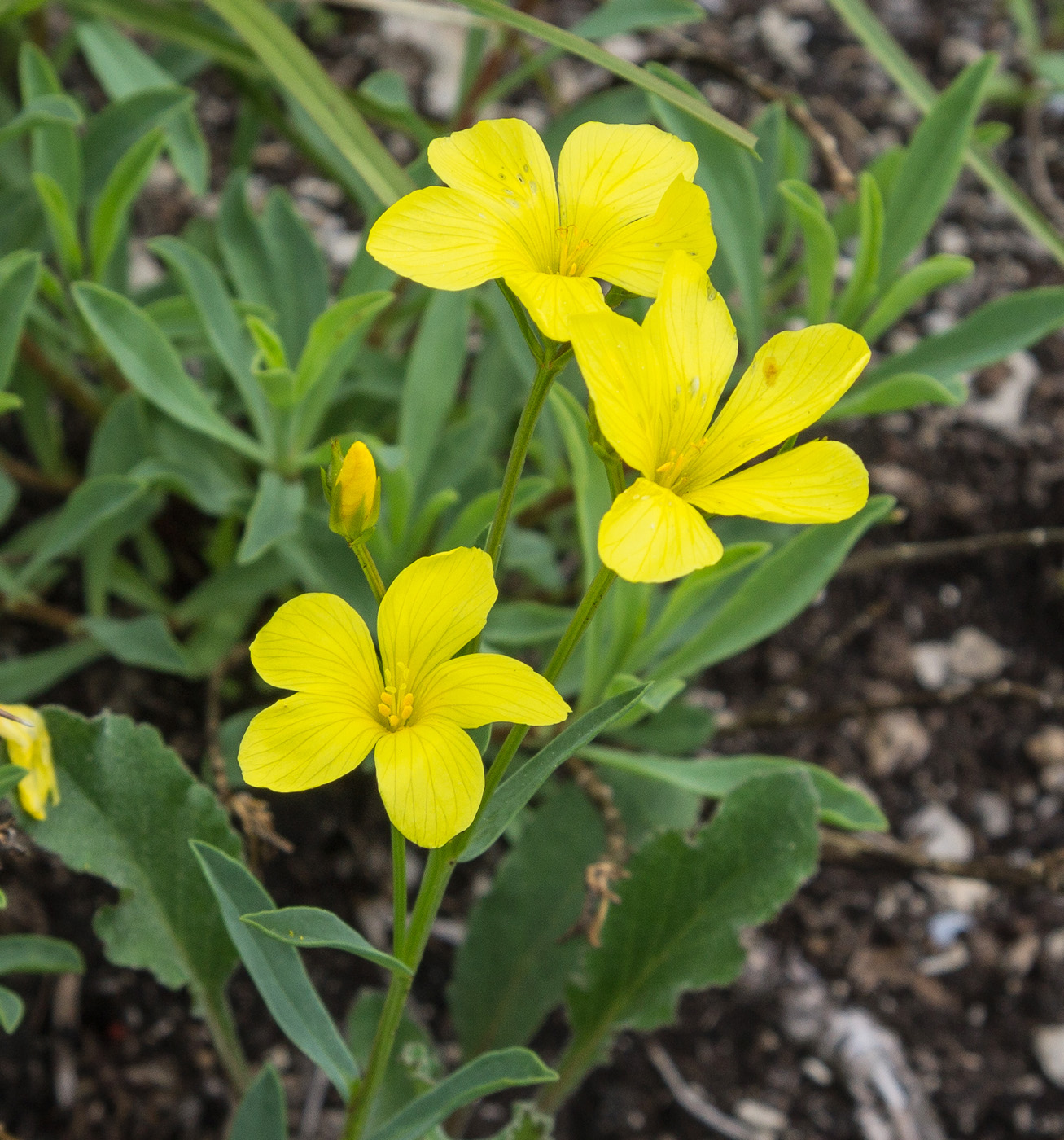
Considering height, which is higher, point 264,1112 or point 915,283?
point 915,283

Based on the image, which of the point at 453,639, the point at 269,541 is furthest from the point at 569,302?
the point at 269,541

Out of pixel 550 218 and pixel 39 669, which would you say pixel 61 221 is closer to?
pixel 39 669

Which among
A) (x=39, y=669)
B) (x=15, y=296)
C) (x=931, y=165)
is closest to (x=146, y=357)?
(x=15, y=296)

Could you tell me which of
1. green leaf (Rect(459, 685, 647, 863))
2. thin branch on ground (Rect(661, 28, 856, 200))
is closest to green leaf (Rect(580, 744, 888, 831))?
green leaf (Rect(459, 685, 647, 863))

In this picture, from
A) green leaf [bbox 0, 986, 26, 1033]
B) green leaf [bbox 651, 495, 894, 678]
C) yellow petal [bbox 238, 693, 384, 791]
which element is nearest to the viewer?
yellow petal [bbox 238, 693, 384, 791]

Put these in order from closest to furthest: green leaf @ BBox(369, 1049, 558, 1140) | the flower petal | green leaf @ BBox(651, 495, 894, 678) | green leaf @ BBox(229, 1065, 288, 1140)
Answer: the flower petal < green leaf @ BBox(369, 1049, 558, 1140) < green leaf @ BBox(229, 1065, 288, 1140) < green leaf @ BBox(651, 495, 894, 678)

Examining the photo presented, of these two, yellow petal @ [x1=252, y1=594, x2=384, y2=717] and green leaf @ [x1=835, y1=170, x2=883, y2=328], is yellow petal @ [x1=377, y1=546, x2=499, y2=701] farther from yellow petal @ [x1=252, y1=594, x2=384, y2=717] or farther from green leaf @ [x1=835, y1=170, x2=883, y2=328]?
green leaf @ [x1=835, y1=170, x2=883, y2=328]

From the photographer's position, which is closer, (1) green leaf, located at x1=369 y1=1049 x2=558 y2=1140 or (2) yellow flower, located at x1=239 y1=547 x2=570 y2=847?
(2) yellow flower, located at x1=239 y1=547 x2=570 y2=847
